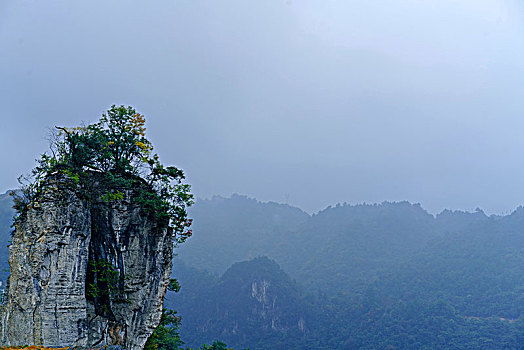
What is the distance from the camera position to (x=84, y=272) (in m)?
8.77

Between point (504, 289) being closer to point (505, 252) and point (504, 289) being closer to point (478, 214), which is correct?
point (505, 252)

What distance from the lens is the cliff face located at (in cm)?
817

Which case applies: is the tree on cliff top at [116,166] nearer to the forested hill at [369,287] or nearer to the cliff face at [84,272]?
the cliff face at [84,272]

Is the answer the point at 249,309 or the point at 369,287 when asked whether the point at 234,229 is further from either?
the point at 369,287

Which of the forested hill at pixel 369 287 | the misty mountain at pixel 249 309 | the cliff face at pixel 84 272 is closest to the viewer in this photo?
the cliff face at pixel 84 272

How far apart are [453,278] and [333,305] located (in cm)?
2149

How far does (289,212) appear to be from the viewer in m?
153

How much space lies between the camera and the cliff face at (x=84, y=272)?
26.8ft

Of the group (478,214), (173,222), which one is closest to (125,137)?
(173,222)

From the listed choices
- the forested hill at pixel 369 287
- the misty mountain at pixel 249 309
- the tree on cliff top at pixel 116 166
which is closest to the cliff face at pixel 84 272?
the tree on cliff top at pixel 116 166

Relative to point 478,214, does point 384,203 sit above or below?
above

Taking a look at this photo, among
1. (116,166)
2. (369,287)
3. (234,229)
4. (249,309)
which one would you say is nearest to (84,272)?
(116,166)

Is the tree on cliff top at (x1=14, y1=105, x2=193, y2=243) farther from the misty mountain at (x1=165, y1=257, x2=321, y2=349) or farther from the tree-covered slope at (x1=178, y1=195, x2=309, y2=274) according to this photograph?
the tree-covered slope at (x1=178, y1=195, x2=309, y2=274)

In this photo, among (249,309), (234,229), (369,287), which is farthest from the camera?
(234,229)
